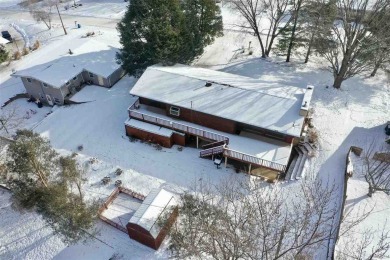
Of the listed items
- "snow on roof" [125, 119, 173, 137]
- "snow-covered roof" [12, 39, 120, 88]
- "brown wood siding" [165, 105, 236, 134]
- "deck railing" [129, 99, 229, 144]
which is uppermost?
"snow-covered roof" [12, 39, 120, 88]

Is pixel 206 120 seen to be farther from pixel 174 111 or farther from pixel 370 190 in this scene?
pixel 370 190

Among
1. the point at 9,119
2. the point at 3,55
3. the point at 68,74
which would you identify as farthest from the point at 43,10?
the point at 9,119

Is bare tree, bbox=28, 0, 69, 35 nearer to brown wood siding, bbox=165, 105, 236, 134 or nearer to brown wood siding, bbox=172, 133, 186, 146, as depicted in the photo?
brown wood siding, bbox=172, 133, 186, 146

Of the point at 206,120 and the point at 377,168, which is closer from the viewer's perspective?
the point at 377,168

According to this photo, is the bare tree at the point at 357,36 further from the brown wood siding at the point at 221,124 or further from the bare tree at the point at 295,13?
the brown wood siding at the point at 221,124

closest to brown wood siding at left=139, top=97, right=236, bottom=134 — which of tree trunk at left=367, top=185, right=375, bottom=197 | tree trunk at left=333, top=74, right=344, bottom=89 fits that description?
tree trunk at left=367, top=185, right=375, bottom=197

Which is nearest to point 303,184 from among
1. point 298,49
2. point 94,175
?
point 94,175

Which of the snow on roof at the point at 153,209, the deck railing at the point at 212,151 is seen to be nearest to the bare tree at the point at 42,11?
the deck railing at the point at 212,151
